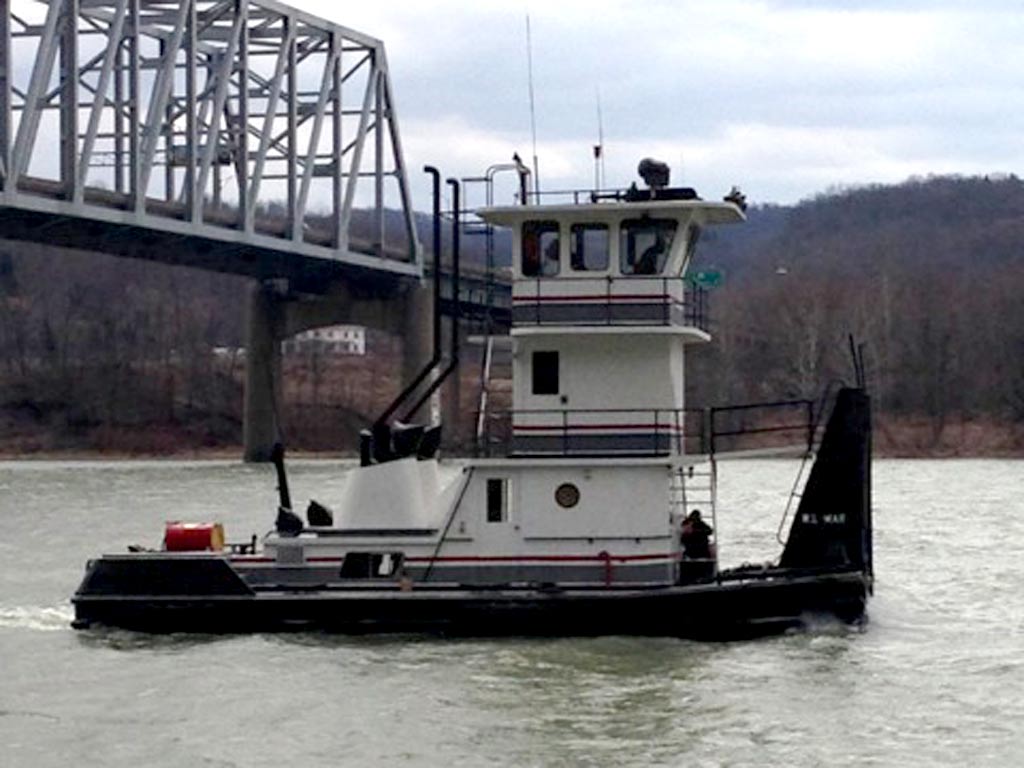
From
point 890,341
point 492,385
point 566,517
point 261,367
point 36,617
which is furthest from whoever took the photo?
point 890,341

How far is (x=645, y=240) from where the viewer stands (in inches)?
1105

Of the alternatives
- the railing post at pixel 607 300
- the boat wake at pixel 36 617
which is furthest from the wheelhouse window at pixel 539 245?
the boat wake at pixel 36 617

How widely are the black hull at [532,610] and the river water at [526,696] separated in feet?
0.58

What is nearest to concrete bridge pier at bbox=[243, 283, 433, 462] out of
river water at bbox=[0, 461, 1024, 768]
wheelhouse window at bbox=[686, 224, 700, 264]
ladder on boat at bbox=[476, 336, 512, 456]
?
river water at bbox=[0, 461, 1024, 768]

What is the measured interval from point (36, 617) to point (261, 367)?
6032 cm

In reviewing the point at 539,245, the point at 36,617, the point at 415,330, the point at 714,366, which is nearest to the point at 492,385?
the point at 539,245

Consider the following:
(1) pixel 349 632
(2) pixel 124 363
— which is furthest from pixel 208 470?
(1) pixel 349 632

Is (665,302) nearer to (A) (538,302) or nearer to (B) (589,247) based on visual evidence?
(B) (589,247)

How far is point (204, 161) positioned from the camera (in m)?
80.5

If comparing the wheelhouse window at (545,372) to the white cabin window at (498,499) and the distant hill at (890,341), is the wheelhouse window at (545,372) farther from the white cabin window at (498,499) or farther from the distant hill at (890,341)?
the distant hill at (890,341)

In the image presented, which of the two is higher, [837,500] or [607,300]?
[607,300]

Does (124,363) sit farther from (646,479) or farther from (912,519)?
(646,479)

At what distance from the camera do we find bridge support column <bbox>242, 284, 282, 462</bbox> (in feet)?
298

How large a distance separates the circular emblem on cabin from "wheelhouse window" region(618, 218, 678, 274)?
8.82 ft
